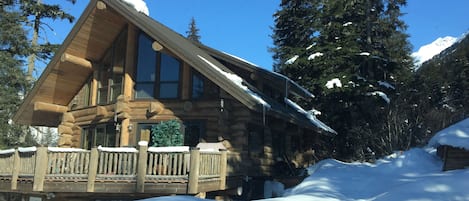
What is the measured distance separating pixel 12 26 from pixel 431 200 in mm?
22650

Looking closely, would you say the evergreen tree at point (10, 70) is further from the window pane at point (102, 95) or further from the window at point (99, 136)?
the window pane at point (102, 95)

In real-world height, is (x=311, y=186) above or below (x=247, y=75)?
below

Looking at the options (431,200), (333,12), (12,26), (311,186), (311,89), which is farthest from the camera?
(333,12)

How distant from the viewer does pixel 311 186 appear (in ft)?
44.9

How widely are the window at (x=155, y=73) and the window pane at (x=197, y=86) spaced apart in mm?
566

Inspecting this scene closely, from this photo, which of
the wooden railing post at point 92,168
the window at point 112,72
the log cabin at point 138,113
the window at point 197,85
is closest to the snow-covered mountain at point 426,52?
the log cabin at point 138,113

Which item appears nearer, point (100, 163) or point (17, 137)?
point (100, 163)

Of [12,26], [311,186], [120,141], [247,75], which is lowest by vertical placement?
[311,186]

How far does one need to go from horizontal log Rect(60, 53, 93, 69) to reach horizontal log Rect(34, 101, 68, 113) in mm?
2541

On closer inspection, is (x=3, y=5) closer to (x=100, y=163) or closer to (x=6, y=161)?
(x=6, y=161)

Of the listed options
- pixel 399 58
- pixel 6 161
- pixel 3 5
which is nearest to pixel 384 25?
pixel 399 58

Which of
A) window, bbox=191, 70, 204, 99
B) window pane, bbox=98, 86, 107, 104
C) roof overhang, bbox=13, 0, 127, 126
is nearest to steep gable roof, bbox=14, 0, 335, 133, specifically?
roof overhang, bbox=13, 0, 127, 126

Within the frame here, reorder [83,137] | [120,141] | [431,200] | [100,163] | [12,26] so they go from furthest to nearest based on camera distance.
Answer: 1. [12,26]
2. [83,137]
3. [120,141]
4. [100,163]
5. [431,200]

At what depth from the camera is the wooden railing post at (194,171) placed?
11966mm
